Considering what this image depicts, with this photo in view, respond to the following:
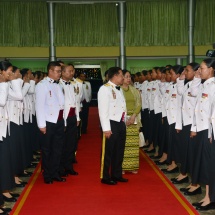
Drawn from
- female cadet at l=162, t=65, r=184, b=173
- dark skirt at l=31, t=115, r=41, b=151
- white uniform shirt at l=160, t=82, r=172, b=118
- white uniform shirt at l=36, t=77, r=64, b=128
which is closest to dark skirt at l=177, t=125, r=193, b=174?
female cadet at l=162, t=65, r=184, b=173

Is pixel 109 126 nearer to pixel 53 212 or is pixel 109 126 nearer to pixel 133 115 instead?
pixel 133 115

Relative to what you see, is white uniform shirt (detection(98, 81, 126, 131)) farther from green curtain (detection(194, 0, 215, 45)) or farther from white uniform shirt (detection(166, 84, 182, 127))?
green curtain (detection(194, 0, 215, 45))

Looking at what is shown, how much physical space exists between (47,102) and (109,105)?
2.89ft

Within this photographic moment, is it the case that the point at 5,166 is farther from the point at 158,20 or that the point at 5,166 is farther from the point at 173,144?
the point at 158,20

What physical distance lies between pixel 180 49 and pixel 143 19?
78.1 inches

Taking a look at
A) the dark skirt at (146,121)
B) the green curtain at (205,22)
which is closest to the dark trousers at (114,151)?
the dark skirt at (146,121)

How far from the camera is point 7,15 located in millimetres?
18031

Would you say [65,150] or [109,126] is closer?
[109,126]

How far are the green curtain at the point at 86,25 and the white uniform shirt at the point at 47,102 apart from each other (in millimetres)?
12233

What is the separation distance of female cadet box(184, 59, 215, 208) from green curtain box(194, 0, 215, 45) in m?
13.4

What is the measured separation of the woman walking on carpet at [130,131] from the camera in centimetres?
707

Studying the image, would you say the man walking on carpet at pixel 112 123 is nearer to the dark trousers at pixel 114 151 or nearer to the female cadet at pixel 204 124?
the dark trousers at pixel 114 151

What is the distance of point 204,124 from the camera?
5.14m

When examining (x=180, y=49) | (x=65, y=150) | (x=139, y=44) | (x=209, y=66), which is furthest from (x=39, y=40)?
(x=209, y=66)
